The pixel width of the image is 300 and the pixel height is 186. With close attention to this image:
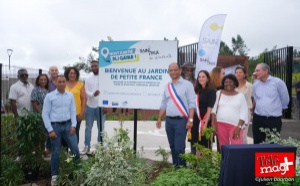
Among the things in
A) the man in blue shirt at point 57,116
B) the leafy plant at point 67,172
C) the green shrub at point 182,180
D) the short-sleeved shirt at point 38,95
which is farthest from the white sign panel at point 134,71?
the green shrub at point 182,180

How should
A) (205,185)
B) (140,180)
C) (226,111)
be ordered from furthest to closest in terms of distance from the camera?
(226,111) → (140,180) → (205,185)

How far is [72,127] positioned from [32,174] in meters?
0.99

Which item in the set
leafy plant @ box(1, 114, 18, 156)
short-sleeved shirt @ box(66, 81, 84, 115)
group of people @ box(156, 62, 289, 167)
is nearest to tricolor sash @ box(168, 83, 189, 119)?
group of people @ box(156, 62, 289, 167)

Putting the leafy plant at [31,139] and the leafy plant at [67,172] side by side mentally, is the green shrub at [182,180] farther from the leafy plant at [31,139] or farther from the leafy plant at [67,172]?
the leafy plant at [31,139]

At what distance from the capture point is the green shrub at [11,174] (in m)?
4.75

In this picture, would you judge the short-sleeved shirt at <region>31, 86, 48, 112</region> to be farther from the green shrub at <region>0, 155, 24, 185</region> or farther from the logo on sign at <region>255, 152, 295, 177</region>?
the logo on sign at <region>255, 152, 295, 177</region>

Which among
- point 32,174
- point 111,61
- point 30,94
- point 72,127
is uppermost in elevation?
point 111,61

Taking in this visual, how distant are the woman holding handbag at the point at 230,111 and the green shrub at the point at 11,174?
2.97 metres

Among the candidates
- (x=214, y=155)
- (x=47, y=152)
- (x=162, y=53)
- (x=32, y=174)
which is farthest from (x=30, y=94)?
(x=214, y=155)

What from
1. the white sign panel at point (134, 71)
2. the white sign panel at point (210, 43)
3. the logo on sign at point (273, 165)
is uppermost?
the white sign panel at point (210, 43)

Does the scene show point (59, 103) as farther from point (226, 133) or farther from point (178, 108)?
point (226, 133)

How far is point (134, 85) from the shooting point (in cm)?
566

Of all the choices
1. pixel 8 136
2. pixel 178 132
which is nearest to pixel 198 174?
pixel 178 132

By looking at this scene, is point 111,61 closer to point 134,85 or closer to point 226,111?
point 134,85
